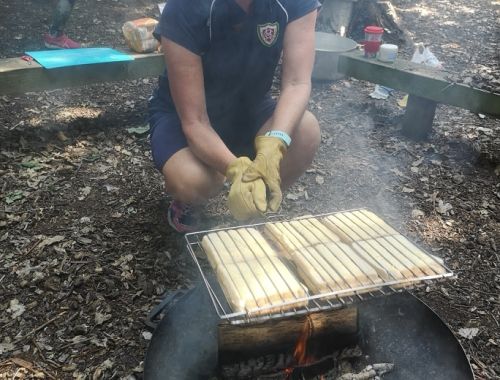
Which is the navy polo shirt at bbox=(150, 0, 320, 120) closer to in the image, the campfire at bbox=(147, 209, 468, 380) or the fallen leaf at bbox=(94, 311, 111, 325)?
the campfire at bbox=(147, 209, 468, 380)

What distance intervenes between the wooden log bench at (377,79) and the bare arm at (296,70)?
2281mm

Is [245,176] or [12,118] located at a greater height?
[245,176]

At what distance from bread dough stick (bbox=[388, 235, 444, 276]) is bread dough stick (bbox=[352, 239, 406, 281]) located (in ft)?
0.26

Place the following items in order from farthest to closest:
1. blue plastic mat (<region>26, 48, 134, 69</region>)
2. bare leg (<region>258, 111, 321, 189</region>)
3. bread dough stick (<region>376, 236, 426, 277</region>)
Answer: blue plastic mat (<region>26, 48, 134, 69</region>) → bare leg (<region>258, 111, 321, 189</region>) → bread dough stick (<region>376, 236, 426, 277</region>)

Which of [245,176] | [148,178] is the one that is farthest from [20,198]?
[245,176]

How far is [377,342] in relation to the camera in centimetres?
239

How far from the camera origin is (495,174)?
453 centimetres

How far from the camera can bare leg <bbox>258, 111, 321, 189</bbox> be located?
3264 mm

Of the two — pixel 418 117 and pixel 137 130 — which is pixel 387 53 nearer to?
pixel 418 117

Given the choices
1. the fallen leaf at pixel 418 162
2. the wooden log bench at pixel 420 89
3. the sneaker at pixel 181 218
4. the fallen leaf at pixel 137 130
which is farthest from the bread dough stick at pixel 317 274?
the fallen leaf at pixel 137 130

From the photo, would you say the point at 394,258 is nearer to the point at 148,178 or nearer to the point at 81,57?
the point at 148,178

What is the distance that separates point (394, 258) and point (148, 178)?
9.21 feet

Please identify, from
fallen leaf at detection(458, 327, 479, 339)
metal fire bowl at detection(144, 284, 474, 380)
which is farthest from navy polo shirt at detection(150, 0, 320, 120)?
fallen leaf at detection(458, 327, 479, 339)

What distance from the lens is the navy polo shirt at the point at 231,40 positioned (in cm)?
273
